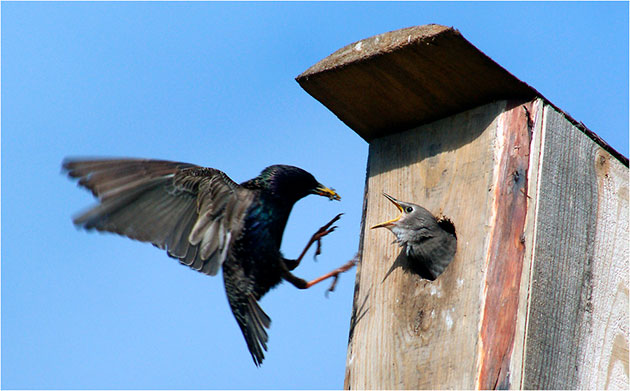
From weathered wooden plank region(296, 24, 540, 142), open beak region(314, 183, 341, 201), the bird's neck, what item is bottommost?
the bird's neck

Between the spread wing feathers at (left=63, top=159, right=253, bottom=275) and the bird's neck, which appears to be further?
the bird's neck

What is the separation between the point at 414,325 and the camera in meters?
2.95

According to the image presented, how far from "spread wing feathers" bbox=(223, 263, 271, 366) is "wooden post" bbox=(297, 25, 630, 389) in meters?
0.57

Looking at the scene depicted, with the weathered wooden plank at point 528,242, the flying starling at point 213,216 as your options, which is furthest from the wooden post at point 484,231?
the flying starling at point 213,216

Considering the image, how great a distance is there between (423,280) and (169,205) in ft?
3.51

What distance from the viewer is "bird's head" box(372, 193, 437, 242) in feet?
10.1

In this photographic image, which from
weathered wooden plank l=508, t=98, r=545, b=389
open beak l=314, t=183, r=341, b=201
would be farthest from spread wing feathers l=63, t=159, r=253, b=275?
weathered wooden plank l=508, t=98, r=545, b=389

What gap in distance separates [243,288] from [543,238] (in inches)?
56.4

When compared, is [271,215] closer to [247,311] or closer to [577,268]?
[247,311]

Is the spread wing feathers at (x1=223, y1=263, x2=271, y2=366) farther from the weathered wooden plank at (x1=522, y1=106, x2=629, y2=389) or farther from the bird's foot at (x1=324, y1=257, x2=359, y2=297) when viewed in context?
the weathered wooden plank at (x1=522, y1=106, x2=629, y2=389)

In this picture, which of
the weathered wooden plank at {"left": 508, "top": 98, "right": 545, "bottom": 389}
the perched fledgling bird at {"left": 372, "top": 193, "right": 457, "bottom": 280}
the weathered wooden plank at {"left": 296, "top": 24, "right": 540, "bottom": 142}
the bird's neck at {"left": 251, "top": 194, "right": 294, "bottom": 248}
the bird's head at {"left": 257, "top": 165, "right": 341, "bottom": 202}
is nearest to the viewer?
the weathered wooden plank at {"left": 508, "top": 98, "right": 545, "bottom": 389}

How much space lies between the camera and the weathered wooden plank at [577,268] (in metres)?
2.61

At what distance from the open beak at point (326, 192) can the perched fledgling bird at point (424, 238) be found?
0.72 meters

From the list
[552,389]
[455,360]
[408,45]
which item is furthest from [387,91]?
[552,389]
